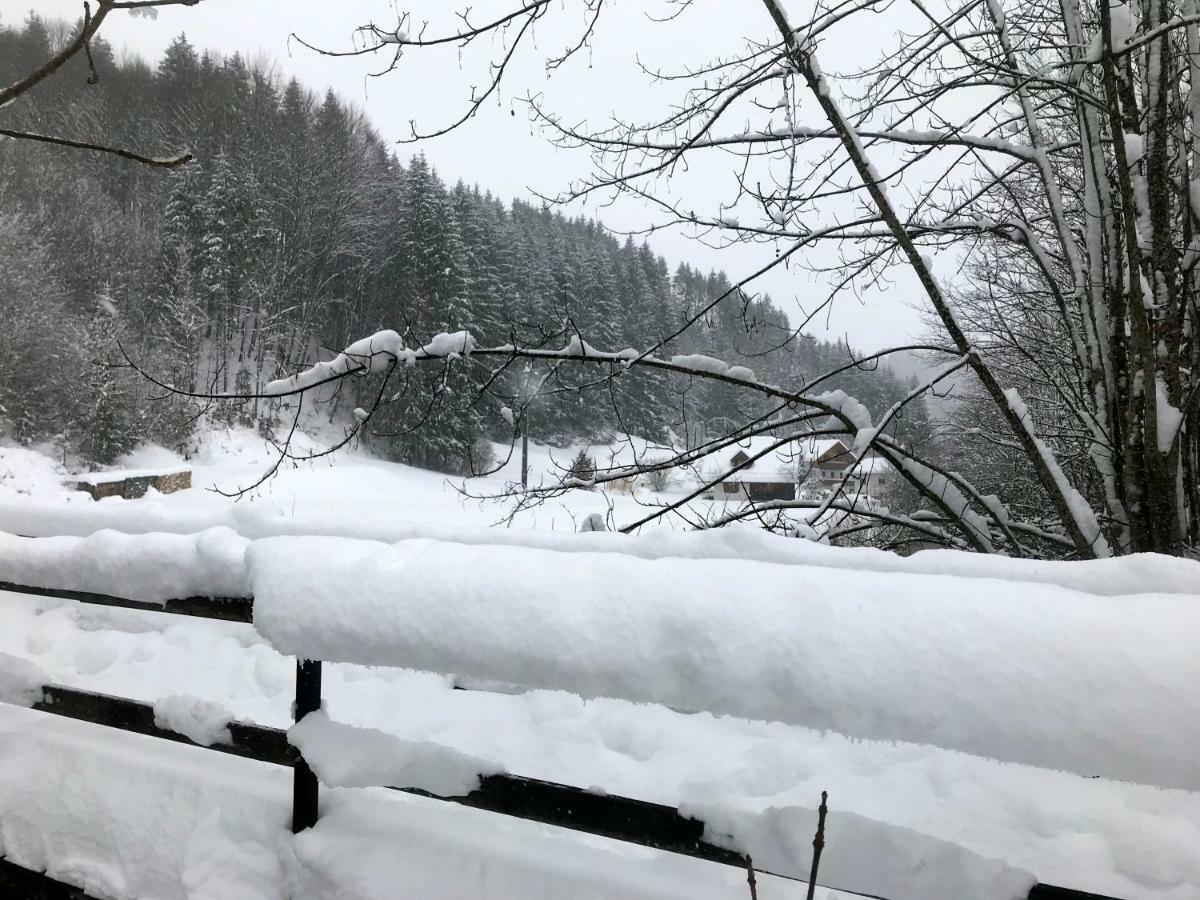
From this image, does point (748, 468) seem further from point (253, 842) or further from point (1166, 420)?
point (253, 842)

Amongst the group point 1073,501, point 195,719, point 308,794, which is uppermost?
point 1073,501

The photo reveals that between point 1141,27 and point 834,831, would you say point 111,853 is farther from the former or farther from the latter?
point 1141,27

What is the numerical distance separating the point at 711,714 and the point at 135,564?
1.63m

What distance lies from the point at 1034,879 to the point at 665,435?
3.39m

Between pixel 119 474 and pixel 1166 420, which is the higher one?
pixel 1166 420

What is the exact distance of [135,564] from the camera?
1.78m

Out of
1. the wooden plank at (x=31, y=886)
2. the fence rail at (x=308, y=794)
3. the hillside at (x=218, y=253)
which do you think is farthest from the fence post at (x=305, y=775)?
the hillside at (x=218, y=253)

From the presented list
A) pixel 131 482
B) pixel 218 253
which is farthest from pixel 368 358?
pixel 218 253

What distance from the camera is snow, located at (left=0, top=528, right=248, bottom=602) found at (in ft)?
5.46

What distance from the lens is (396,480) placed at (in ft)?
87.6

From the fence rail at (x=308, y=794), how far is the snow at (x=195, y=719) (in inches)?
0.9

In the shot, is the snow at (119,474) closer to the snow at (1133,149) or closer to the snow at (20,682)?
the snow at (20,682)

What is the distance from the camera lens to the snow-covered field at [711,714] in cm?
103

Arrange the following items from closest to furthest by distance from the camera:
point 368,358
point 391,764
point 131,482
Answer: point 391,764
point 368,358
point 131,482
